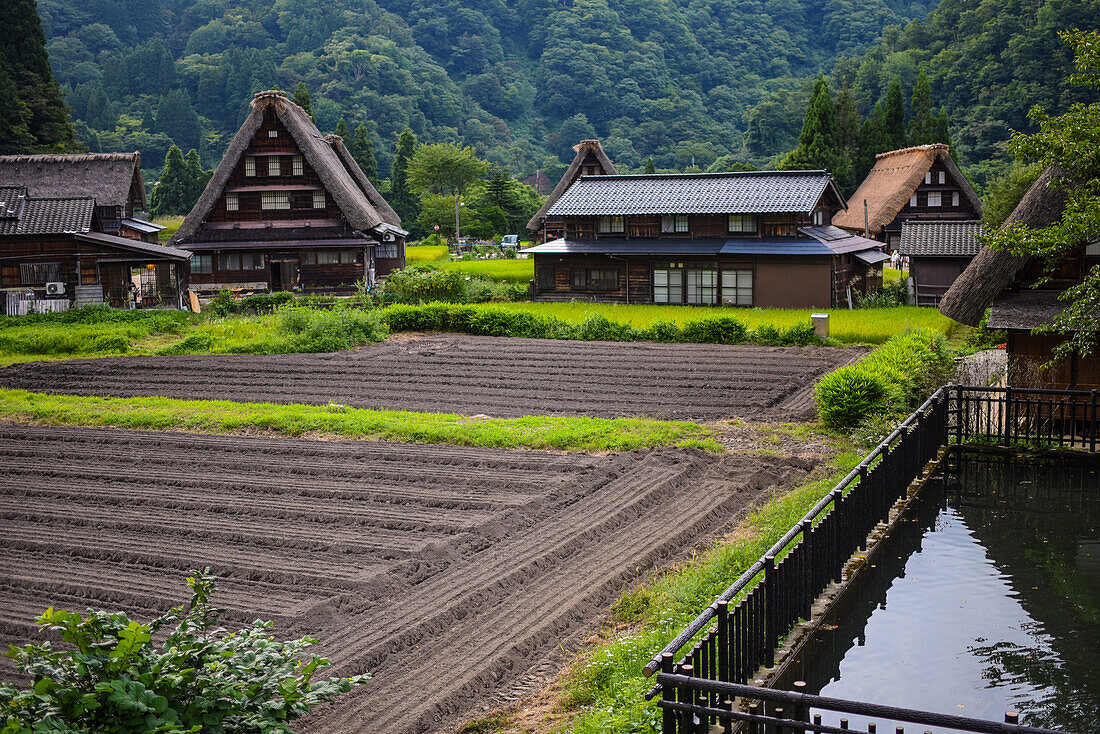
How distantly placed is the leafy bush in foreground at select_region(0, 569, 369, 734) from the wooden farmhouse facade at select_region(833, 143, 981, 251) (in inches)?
1793

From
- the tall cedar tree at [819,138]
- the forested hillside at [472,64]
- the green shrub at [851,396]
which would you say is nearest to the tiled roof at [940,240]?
the green shrub at [851,396]

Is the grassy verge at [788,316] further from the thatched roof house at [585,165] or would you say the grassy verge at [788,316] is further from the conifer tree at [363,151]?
the conifer tree at [363,151]

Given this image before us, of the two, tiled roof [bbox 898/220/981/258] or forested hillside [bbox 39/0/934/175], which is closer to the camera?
tiled roof [bbox 898/220/981/258]

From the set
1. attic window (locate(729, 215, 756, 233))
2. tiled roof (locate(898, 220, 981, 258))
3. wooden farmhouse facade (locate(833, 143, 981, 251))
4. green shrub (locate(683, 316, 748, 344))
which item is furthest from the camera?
wooden farmhouse facade (locate(833, 143, 981, 251))

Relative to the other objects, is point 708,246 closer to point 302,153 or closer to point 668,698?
point 302,153

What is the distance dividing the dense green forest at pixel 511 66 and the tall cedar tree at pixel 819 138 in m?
19.2

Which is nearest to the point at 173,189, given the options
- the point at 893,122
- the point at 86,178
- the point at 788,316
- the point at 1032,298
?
the point at 86,178

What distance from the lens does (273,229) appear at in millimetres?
41938

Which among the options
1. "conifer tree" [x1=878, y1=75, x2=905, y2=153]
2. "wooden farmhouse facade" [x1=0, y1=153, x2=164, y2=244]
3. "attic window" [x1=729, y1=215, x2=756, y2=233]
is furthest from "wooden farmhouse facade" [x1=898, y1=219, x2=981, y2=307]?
"wooden farmhouse facade" [x1=0, y1=153, x2=164, y2=244]

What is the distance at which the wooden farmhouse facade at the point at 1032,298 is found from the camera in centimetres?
1526

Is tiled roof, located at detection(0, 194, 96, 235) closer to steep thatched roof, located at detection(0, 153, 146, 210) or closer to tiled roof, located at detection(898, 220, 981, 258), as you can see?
steep thatched roof, located at detection(0, 153, 146, 210)

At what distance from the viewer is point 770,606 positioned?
729 centimetres

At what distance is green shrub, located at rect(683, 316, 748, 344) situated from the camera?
26.8m

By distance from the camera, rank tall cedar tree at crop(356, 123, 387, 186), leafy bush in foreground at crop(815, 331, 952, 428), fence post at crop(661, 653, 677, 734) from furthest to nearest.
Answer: tall cedar tree at crop(356, 123, 387, 186) < leafy bush in foreground at crop(815, 331, 952, 428) < fence post at crop(661, 653, 677, 734)
